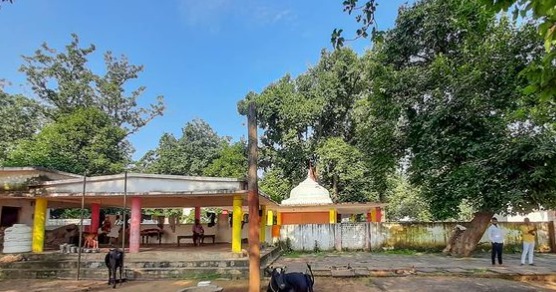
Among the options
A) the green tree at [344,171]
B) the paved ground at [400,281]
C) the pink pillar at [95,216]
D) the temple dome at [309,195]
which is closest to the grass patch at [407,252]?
the paved ground at [400,281]

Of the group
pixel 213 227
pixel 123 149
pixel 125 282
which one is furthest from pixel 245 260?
pixel 123 149

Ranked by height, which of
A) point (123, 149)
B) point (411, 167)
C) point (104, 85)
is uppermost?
point (104, 85)

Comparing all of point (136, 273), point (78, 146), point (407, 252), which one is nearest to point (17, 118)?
point (78, 146)

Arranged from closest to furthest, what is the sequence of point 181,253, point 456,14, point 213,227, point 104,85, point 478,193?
point 181,253 < point 478,193 < point 456,14 < point 213,227 < point 104,85

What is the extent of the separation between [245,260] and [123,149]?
84.7ft

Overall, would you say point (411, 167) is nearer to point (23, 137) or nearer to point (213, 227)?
Result: point (213, 227)

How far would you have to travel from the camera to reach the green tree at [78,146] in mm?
25494

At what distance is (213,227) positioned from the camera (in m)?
19.9

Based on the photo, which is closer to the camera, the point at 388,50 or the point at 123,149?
the point at 388,50

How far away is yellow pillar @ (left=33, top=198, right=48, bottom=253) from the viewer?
13.0 m

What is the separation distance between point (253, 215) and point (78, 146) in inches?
985

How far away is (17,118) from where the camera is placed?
31375 mm

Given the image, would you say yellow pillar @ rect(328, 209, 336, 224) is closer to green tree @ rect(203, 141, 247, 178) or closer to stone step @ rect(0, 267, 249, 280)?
green tree @ rect(203, 141, 247, 178)

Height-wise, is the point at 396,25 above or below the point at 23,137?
above
